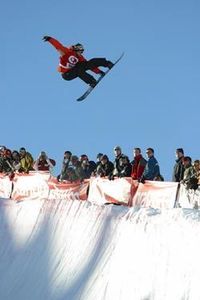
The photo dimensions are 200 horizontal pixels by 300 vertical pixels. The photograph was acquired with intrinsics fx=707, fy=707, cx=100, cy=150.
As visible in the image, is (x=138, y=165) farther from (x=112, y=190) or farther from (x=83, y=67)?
(x=83, y=67)

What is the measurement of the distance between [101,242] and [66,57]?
5.40m

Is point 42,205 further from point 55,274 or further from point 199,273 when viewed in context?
point 199,273

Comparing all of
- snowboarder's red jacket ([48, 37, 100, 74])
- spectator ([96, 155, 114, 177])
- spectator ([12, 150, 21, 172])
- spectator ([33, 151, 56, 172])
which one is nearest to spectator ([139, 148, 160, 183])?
spectator ([96, 155, 114, 177])

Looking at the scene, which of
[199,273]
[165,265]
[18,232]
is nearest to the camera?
[199,273]

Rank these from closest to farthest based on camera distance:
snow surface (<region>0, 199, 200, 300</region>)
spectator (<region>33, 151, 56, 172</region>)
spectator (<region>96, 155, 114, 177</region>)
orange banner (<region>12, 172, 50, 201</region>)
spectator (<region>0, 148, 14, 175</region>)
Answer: snow surface (<region>0, 199, 200, 300</region>) → spectator (<region>96, 155, 114, 177</region>) → orange banner (<region>12, 172, 50, 201</region>) → spectator (<region>33, 151, 56, 172</region>) → spectator (<region>0, 148, 14, 175</region>)

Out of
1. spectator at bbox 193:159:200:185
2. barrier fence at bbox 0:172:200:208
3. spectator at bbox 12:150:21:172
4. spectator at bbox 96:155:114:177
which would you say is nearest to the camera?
barrier fence at bbox 0:172:200:208

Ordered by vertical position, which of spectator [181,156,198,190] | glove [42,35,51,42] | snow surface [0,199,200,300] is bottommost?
snow surface [0,199,200,300]

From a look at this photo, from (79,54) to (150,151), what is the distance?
11.6ft

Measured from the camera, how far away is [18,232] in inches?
625

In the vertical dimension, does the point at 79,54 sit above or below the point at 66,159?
above

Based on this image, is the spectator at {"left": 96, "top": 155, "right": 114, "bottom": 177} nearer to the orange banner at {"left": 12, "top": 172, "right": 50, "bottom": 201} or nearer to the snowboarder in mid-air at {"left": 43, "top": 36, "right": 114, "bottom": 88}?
the snowboarder in mid-air at {"left": 43, "top": 36, "right": 114, "bottom": 88}

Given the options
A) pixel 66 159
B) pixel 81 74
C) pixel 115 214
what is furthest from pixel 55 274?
pixel 81 74

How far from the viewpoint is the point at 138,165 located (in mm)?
13891

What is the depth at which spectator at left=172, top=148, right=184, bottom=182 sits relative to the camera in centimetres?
1316
